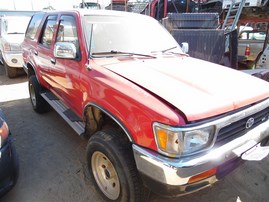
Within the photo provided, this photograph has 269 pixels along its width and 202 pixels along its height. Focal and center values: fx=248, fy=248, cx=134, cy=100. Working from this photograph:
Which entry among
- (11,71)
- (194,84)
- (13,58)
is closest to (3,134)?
(194,84)

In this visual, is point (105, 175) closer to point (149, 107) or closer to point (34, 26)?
point (149, 107)

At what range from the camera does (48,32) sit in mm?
3992

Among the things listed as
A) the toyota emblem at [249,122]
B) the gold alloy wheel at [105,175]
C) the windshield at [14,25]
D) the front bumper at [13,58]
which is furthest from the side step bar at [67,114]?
the windshield at [14,25]

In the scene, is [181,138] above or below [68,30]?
below

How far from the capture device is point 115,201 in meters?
2.37

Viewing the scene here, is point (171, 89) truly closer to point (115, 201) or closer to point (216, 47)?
point (115, 201)

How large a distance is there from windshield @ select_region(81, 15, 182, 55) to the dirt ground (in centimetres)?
152

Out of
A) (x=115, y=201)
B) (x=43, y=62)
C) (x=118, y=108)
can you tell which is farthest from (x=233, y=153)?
(x=43, y=62)

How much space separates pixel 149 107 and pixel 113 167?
2.44 ft

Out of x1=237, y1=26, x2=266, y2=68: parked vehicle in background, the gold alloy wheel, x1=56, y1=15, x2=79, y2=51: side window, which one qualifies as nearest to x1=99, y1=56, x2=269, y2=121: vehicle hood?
x1=56, y1=15, x2=79, y2=51: side window

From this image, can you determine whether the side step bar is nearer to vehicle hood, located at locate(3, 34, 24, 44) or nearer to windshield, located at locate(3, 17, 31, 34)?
vehicle hood, located at locate(3, 34, 24, 44)

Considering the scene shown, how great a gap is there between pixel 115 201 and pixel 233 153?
118cm

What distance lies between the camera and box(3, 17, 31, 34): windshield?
7.88 m

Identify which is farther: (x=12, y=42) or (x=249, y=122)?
(x=12, y=42)
